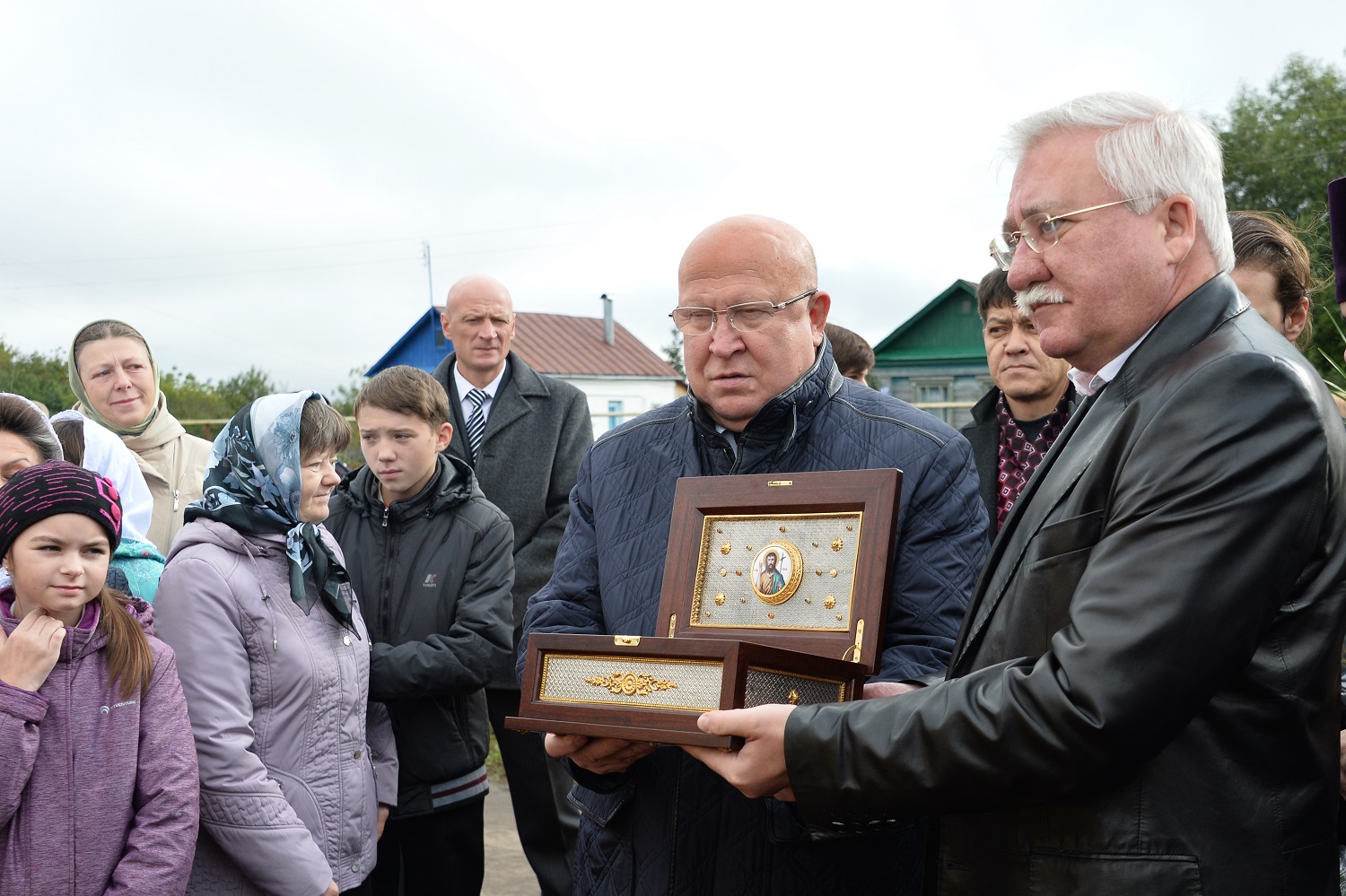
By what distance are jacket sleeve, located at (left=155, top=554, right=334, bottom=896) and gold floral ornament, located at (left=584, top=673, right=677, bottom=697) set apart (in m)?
1.38

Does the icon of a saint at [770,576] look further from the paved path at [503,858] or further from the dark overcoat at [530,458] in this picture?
the paved path at [503,858]

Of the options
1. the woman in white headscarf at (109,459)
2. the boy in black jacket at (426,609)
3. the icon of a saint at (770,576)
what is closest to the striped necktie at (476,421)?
the boy in black jacket at (426,609)

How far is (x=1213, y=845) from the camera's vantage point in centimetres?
161

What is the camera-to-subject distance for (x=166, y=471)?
4.67m

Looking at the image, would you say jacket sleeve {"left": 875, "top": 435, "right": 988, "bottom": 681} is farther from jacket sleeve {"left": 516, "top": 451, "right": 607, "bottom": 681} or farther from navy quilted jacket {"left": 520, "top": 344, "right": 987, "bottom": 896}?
jacket sleeve {"left": 516, "top": 451, "right": 607, "bottom": 681}

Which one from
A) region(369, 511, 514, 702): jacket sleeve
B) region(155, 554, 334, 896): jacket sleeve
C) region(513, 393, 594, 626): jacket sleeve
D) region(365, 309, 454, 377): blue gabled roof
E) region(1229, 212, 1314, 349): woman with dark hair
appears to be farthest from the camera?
region(365, 309, 454, 377): blue gabled roof

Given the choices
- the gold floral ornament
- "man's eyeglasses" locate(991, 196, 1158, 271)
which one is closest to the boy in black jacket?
the gold floral ornament

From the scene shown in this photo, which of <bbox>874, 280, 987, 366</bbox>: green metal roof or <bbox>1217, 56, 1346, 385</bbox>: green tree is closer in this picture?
<bbox>874, 280, 987, 366</bbox>: green metal roof

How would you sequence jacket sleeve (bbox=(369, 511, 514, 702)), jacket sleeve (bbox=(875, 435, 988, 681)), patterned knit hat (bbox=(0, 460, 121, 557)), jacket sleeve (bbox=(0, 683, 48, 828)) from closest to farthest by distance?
1. jacket sleeve (bbox=(875, 435, 988, 681))
2. jacket sleeve (bbox=(0, 683, 48, 828))
3. patterned knit hat (bbox=(0, 460, 121, 557))
4. jacket sleeve (bbox=(369, 511, 514, 702))

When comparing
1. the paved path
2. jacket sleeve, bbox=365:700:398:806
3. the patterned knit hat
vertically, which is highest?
the patterned knit hat

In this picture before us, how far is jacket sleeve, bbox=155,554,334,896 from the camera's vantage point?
2.97m

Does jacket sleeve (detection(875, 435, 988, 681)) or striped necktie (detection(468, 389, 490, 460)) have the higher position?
striped necktie (detection(468, 389, 490, 460))

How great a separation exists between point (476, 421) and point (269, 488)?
7.15 ft

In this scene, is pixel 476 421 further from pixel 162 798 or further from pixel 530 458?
pixel 162 798
